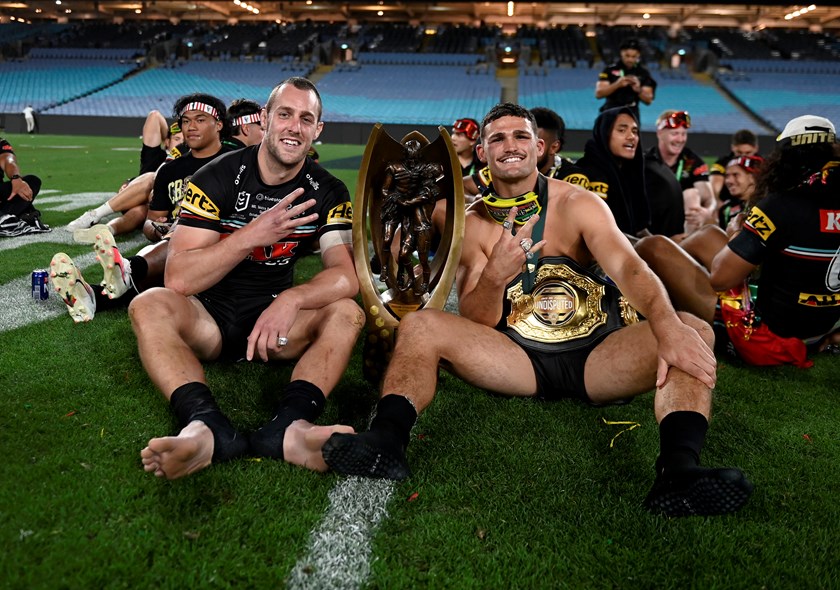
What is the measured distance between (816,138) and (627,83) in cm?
433

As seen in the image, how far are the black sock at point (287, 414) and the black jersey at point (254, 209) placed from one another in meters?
0.75

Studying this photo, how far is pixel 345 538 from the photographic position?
74.7 inches

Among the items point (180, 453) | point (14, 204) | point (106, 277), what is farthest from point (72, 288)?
point (14, 204)

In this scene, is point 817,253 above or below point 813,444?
above

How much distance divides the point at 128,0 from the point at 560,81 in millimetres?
24893

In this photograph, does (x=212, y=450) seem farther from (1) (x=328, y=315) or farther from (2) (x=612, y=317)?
(2) (x=612, y=317)

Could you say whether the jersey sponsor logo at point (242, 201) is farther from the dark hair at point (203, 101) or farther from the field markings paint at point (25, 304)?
the dark hair at point (203, 101)

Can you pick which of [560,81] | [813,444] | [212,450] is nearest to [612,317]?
[813,444]

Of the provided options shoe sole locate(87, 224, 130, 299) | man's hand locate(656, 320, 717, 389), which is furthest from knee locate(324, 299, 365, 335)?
shoe sole locate(87, 224, 130, 299)

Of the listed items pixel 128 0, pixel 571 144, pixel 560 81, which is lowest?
pixel 571 144

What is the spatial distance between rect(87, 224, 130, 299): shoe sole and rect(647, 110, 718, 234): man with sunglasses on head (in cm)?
489

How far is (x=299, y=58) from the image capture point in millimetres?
33344

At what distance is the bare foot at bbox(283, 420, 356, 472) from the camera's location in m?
2.21

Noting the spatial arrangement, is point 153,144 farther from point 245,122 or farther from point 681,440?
point 681,440
